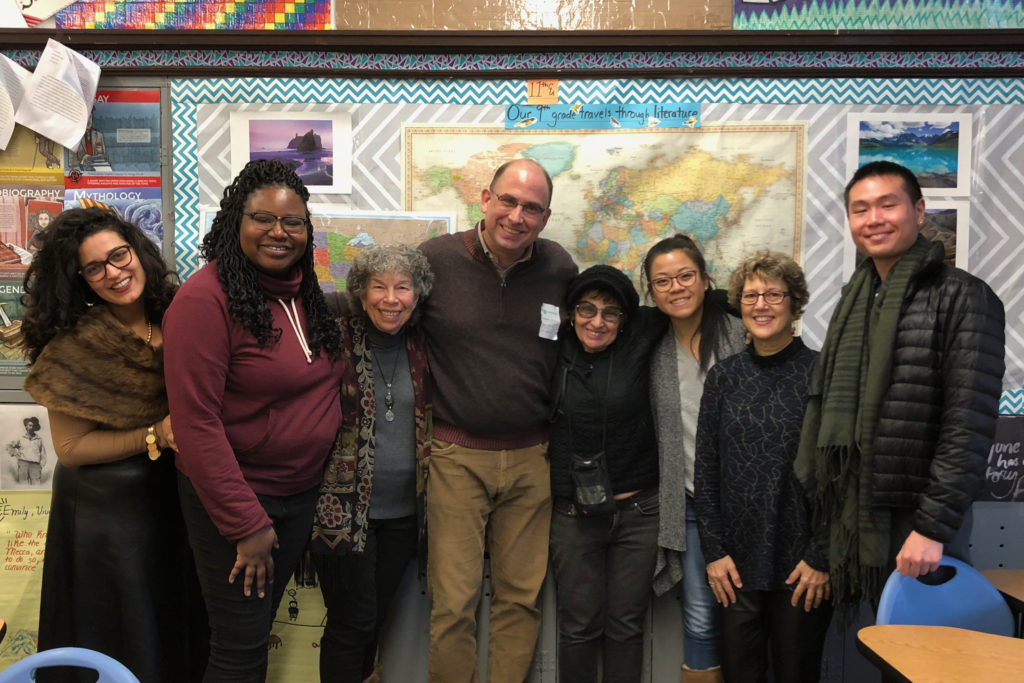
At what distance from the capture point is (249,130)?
8.35ft

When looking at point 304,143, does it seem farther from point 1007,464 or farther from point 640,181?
point 1007,464

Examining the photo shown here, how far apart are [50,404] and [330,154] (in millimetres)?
1314

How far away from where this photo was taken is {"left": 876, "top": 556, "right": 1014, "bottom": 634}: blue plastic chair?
A: 66.4 inches

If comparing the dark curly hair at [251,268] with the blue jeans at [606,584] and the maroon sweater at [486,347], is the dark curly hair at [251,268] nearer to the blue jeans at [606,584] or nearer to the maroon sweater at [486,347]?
the maroon sweater at [486,347]

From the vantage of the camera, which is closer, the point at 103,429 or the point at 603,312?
the point at 103,429

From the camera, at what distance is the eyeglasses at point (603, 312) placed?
2154mm

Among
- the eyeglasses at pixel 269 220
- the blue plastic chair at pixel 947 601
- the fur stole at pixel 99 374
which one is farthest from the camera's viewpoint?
the fur stole at pixel 99 374

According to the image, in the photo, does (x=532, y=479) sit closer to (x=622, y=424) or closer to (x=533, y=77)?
(x=622, y=424)

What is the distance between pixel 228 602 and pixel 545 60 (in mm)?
2178

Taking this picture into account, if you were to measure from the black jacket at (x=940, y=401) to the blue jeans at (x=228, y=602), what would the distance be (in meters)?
1.78

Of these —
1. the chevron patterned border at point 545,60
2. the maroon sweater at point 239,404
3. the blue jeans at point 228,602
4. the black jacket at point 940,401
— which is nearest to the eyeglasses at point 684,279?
the black jacket at point 940,401

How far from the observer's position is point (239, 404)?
1793 millimetres

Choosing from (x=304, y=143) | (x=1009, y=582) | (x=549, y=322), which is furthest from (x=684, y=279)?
(x=304, y=143)

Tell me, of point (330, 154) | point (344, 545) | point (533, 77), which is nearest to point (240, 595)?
point (344, 545)
